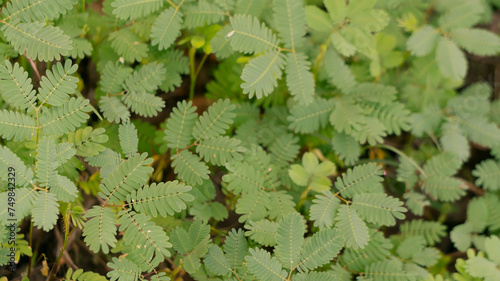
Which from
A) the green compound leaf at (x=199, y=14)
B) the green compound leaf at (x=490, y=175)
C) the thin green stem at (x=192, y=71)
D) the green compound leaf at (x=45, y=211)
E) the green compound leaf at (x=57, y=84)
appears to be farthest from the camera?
the green compound leaf at (x=490, y=175)

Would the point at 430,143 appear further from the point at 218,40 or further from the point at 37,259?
the point at 37,259

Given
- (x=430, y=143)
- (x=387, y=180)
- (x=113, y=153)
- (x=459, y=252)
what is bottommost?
(x=459, y=252)

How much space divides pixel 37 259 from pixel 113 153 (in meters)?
0.66

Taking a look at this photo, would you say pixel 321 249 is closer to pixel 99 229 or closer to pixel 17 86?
pixel 99 229

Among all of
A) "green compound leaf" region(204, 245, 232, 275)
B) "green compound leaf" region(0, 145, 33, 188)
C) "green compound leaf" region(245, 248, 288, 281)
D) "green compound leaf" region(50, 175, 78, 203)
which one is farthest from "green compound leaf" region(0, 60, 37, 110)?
"green compound leaf" region(245, 248, 288, 281)

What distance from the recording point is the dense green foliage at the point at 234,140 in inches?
59.0

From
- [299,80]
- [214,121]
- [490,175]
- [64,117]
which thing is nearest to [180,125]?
[214,121]

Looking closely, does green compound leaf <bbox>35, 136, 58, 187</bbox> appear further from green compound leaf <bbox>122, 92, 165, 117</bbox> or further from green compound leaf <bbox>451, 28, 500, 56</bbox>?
green compound leaf <bbox>451, 28, 500, 56</bbox>

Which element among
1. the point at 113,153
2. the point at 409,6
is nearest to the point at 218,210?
the point at 113,153

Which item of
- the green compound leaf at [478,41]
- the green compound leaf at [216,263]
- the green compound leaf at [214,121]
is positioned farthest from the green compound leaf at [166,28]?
the green compound leaf at [478,41]

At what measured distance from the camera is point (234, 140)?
1.69m

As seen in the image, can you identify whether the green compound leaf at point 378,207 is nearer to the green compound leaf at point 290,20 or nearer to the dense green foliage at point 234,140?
the dense green foliage at point 234,140

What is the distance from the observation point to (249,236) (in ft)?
5.45

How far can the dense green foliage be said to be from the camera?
150cm
